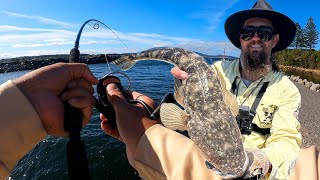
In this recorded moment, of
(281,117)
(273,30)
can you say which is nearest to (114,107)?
(281,117)

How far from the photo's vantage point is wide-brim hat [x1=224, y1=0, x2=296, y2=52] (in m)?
5.88

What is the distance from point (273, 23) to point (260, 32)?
72cm

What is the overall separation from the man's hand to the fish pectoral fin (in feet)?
3.26

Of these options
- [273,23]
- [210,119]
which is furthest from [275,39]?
[210,119]

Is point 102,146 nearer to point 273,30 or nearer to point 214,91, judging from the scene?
point 273,30

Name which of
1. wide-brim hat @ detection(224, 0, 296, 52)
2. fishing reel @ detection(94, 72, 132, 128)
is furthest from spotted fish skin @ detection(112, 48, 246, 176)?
wide-brim hat @ detection(224, 0, 296, 52)

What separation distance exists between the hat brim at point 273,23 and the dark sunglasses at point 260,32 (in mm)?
328

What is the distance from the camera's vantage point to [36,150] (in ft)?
47.2

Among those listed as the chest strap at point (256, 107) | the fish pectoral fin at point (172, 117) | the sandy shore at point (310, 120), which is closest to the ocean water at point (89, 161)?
the chest strap at point (256, 107)

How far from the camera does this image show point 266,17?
6.13 m

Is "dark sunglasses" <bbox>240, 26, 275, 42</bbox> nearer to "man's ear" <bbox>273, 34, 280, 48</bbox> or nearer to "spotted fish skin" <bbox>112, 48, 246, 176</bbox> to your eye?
"man's ear" <bbox>273, 34, 280, 48</bbox>

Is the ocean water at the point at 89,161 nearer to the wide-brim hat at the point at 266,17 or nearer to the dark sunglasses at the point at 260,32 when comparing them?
the wide-brim hat at the point at 266,17

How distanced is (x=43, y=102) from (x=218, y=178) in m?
2.02

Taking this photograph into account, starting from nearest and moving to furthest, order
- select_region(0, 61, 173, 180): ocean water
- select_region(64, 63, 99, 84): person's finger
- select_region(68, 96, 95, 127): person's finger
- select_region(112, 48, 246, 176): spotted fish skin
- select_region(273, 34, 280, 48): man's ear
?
select_region(68, 96, 95, 127): person's finger
select_region(64, 63, 99, 84): person's finger
select_region(112, 48, 246, 176): spotted fish skin
select_region(273, 34, 280, 48): man's ear
select_region(0, 61, 173, 180): ocean water
